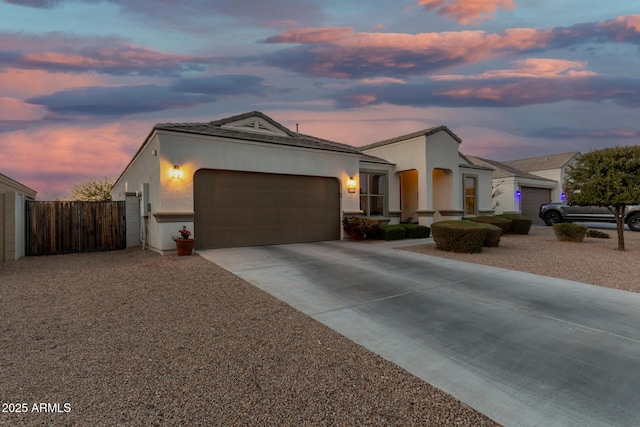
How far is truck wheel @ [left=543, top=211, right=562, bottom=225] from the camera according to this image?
Result: 58.8ft

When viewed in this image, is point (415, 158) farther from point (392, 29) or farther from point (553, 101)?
point (553, 101)

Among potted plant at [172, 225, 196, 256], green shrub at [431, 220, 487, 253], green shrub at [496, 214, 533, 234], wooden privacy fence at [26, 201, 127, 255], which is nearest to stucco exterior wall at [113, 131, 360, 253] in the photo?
potted plant at [172, 225, 196, 256]

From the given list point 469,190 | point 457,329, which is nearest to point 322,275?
point 457,329

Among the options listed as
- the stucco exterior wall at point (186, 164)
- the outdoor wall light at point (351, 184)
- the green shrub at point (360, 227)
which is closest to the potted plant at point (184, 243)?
the stucco exterior wall at point (186, 164)

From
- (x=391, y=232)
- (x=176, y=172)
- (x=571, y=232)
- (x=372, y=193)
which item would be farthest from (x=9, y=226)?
(x=571, y=232)

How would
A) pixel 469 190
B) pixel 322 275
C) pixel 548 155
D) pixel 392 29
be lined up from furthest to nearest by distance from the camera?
1. pixel 548 155
2. pixel 469 190
3. pixel 392 29
4. pixel 322 275

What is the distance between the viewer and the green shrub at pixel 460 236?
882 cm

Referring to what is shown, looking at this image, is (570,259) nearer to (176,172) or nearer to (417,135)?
(417,135)

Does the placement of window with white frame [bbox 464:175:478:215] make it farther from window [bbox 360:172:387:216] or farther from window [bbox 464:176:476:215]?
window [bbox 360:172:387:216]

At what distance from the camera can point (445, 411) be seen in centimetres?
207

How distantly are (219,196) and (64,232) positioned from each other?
5.31m

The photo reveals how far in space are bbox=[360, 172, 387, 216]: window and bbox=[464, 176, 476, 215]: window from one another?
18.6 ft

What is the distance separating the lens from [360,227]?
1180 centimetres

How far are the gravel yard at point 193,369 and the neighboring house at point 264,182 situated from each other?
4913mm
